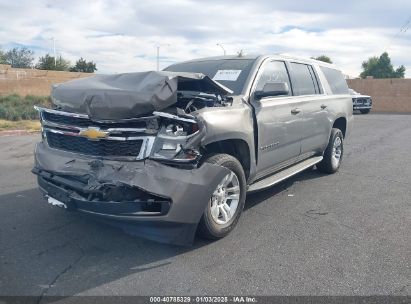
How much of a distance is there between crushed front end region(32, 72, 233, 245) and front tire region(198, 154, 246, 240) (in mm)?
168

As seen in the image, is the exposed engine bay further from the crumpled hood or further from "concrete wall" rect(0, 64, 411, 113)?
"concrete wall" rect(0, 64, 411, 113)

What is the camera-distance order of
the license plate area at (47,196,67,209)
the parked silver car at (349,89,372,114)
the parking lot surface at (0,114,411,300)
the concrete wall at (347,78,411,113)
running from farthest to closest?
1. the concrete wall at (347,78,411,113)
2. the parked silver car at (349,89,372,114)
3. the license plate area at (47,196,67,209)
4. the parking lot surface at (0,114,411,300)

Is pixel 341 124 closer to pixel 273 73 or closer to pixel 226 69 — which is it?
pixel 273 73

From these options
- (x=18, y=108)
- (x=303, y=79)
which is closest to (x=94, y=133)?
(x=303, y=79)

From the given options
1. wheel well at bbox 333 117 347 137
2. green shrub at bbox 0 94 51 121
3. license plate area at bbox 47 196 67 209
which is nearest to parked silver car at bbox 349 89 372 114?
green shrub at bbox 0 94 51 121

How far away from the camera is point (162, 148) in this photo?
12.6 feet

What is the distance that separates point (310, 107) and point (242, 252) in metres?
2.98

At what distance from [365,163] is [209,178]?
5.66 metres

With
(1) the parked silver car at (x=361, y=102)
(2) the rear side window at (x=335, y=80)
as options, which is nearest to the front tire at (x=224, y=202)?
(2) the rear side window at (x=335, y=80)

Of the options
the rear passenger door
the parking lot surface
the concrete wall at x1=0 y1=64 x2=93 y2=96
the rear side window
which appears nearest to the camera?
the parking lot surface

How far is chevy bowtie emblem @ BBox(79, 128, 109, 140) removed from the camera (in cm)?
396

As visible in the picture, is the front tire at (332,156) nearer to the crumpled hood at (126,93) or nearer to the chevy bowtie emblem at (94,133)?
the crumpled hood at (126,93)

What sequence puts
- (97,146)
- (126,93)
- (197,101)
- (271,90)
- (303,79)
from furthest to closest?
(303,79) → (271,90) → (197,101) → (97,146) → (126,93)

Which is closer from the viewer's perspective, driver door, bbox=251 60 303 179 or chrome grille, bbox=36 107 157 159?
chrome grille, bbox=36 107 157 159
